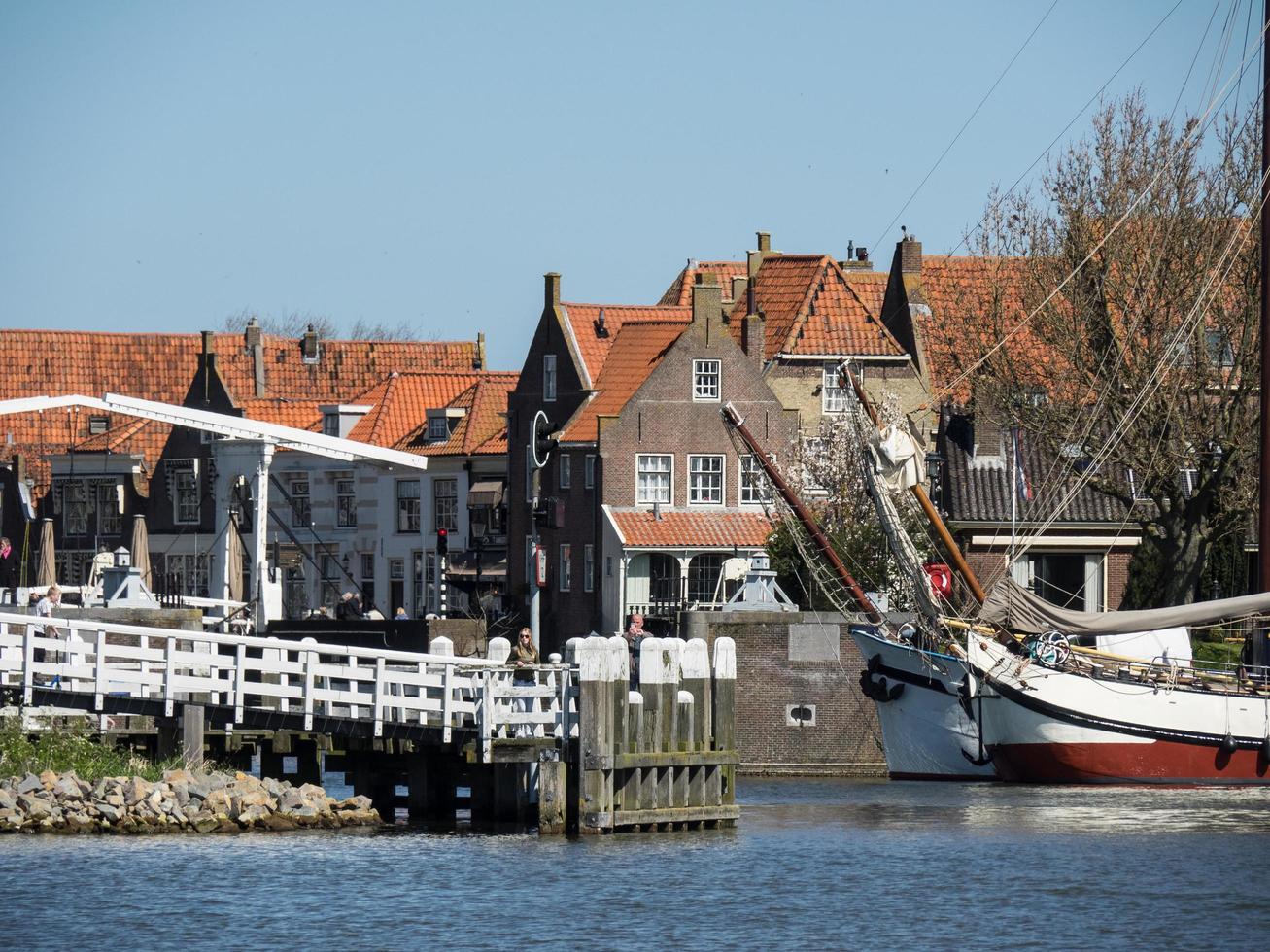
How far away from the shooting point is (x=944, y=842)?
35.2 meters

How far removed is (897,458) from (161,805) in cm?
1741

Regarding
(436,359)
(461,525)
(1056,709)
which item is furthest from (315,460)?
(1056,709)

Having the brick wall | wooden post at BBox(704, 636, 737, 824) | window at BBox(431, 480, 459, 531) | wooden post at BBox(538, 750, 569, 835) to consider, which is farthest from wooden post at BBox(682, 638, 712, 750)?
window at BBox(431, 480, 459, 531)

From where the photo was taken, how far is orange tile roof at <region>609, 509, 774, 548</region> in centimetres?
6144

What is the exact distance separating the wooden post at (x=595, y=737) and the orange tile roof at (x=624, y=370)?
30.9 meters

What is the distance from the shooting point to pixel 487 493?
7038cm

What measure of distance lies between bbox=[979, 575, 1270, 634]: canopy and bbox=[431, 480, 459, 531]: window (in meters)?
30.8

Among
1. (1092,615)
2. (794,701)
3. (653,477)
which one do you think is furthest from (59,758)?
(653,477)

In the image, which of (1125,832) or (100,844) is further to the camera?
(1125,832)

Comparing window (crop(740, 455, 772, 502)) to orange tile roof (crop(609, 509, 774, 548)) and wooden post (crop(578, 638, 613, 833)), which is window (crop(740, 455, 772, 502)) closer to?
orange tile roof (crop(609, 509, 774, 548))

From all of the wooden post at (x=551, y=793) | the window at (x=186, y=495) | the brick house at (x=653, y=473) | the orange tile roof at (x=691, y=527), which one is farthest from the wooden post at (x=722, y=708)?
the window at (x=186, y=495)

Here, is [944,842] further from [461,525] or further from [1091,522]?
[461,525]

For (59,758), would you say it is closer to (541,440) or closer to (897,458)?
(541,440)

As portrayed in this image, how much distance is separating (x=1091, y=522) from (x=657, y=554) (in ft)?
35.0
